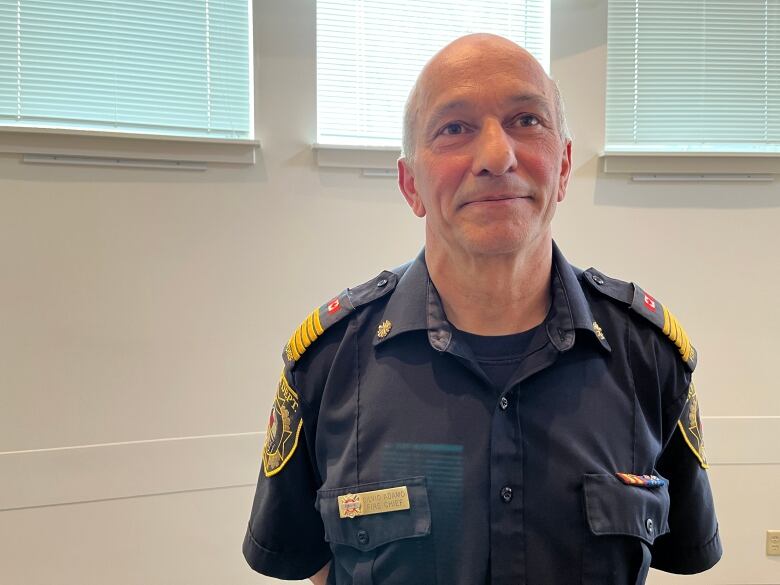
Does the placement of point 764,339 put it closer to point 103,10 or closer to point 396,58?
point 396,58

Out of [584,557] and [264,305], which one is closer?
[584,557]

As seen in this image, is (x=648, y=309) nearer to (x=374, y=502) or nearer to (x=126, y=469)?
(x=374, y=502)

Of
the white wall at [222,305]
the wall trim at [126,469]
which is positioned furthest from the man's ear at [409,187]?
the wall trim at [126,469]

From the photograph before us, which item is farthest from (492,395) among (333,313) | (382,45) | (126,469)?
(382,45)

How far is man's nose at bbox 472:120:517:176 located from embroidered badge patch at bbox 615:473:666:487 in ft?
1.62

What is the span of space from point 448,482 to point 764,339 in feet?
5.99

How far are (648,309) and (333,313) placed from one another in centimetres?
54

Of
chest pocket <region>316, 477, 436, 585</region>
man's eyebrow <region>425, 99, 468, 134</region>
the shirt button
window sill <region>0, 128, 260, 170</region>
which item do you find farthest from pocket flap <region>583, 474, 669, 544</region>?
window sill <region>0, 128, 260, 170</region>

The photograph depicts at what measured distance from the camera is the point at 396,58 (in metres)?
2.10

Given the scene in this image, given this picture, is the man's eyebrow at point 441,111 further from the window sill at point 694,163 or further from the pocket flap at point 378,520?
the window sill at point 694,163

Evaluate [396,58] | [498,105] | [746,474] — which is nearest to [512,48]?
[498,105]

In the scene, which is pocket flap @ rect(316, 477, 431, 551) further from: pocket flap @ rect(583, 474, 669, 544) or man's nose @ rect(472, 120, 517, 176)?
man's nose @ rect(472, 120, 517, 176)

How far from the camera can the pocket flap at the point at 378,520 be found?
88 centimetres

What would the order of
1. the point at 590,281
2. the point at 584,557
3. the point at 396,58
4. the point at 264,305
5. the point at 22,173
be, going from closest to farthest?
1. the point at 584,557
2. the point at 590,281
3. the point at 22,173
4. the point at 264,305
5. the point at 396,58
